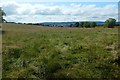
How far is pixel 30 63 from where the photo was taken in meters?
14.0

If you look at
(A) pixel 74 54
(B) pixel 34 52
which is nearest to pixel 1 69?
(B) pixel 34 52

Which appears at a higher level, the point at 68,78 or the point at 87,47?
the point at 87,47

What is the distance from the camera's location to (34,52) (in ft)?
51.4

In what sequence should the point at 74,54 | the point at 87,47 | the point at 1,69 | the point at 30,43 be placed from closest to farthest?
the point at 1,69 → the point at 74,54 → the point at 87,47 → the point at 30,43

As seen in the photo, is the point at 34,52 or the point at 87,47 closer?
the point at 34,52

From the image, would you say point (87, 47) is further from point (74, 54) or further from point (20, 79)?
point (20, 79)

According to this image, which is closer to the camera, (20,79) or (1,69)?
(20,79)

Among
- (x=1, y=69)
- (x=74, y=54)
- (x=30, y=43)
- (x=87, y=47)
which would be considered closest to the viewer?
(x=1, y=69)

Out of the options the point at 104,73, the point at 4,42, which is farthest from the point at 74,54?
the point at 4,42

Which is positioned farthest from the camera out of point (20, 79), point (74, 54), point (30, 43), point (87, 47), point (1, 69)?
point (30, 43)

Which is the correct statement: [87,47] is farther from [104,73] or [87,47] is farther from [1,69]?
[1,69]

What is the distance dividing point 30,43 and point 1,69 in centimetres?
470

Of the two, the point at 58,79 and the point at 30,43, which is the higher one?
the point at 30,43

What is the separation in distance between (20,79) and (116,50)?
641cm
